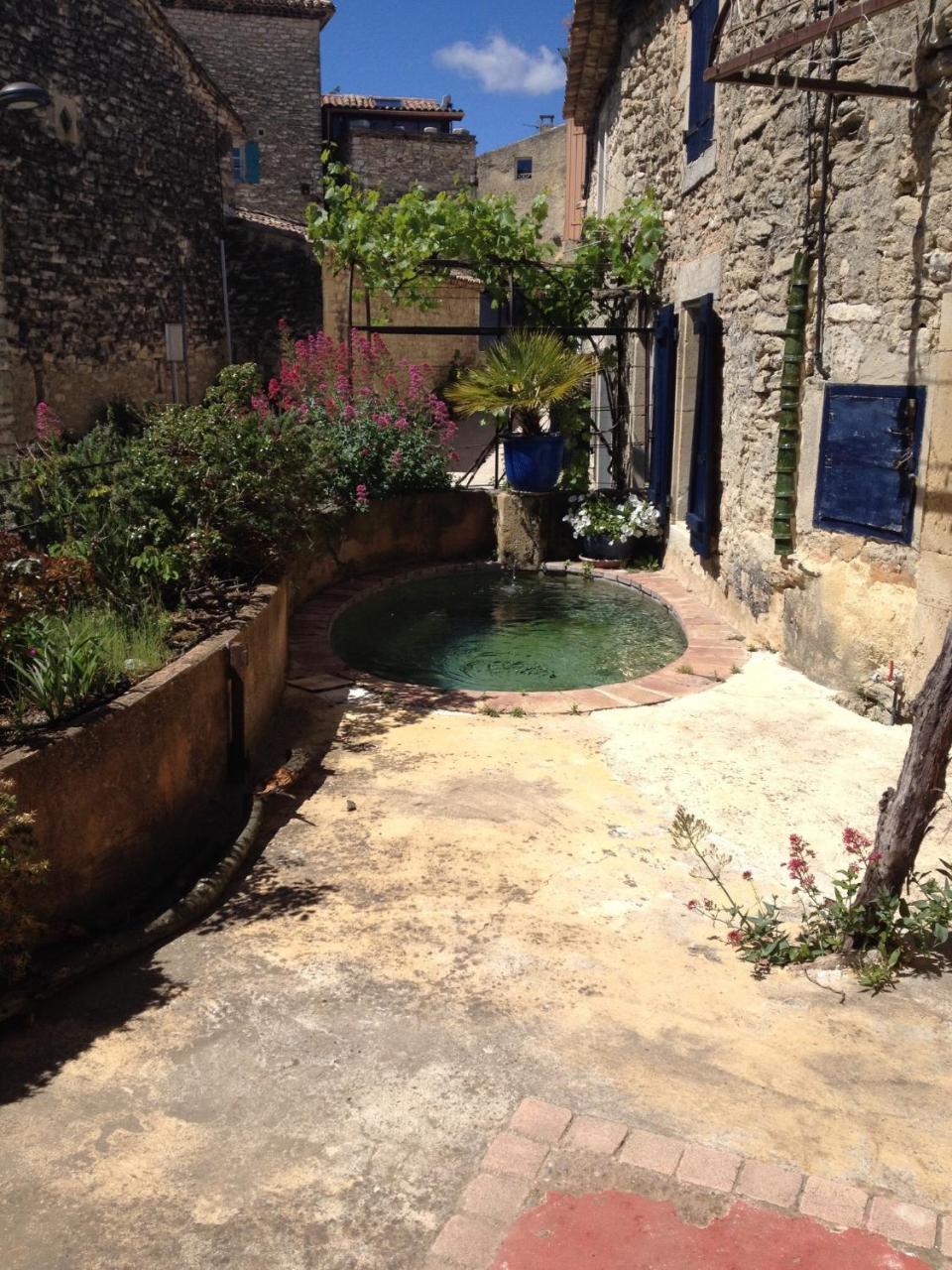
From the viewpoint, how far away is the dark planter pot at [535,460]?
9.49 metres

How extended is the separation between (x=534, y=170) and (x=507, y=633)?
29.9 meters

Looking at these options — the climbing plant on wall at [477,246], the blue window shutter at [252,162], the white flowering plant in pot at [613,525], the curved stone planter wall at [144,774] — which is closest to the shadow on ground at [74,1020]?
the curved stone planter wall at [144,774]

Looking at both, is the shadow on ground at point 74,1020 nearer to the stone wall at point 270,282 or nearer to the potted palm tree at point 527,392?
the potted palm tree at point 527,392

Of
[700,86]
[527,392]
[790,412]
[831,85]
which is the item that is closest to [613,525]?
[527,392]

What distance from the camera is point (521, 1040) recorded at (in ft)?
9.75

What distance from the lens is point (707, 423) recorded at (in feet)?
25.8

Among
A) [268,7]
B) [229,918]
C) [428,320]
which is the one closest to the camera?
[229,918]

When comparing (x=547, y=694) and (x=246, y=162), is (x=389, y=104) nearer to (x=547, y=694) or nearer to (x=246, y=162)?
(x=246, y=162)

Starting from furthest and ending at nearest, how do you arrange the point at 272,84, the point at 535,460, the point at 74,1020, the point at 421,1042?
1. the point at 272,84
2. the point at 535,460
3. the point at 74,1020
4. the point at 421,1042

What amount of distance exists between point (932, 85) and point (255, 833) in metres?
4.86

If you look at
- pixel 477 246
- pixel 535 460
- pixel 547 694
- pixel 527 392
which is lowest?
pixel 547 694

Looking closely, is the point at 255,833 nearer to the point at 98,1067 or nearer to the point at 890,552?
the point at 98,1067

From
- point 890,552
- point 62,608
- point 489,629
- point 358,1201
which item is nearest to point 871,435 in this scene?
point 890,552

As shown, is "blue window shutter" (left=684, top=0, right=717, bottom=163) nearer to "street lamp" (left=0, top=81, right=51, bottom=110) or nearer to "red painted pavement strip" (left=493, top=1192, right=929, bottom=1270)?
"street lamp" (left=0, top=81, right=51, bottom=110)
